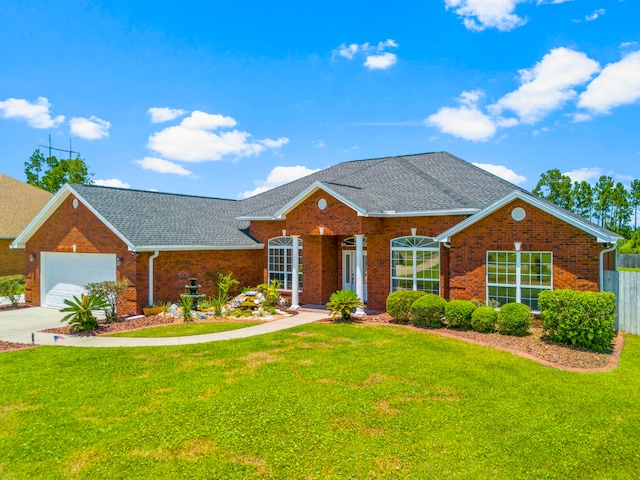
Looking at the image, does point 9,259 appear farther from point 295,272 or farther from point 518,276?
point 518,276

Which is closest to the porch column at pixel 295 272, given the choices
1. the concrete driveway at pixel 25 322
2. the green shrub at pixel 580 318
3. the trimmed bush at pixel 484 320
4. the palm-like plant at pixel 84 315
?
the palm-like plant at pixel 84 315

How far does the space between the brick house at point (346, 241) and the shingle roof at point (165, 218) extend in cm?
8

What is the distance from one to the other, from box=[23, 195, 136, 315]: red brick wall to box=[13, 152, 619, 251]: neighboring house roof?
18.3 inches

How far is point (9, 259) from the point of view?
26.2m

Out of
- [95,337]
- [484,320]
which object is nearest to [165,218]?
[95,337]

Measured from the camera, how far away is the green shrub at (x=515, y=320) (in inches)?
488

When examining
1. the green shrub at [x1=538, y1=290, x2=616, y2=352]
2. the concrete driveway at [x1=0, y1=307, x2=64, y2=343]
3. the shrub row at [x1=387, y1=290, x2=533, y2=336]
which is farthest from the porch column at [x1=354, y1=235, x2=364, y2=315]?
the concrete driveway at [x1=0, y1=307, x2=64, y2=343]

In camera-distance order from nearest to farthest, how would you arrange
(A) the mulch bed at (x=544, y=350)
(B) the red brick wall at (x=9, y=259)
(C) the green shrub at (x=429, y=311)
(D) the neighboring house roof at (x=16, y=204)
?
(A) the mulch bed at (x=544, y=350), (C) the green shrub at (x=429, y=311), (B) the red brick wall at (x=9, y=259), (D) the neighboring house roof at (x=16, y=204)

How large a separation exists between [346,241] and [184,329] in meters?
8.34

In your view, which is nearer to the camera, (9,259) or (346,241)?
(346,241)

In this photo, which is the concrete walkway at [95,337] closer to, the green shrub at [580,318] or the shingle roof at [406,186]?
the shingle roof at [406,186]

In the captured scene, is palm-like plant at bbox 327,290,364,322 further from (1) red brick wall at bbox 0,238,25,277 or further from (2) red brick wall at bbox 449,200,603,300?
(1) red brick wall at bbox 0,238,25,277

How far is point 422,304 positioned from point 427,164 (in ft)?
34.0

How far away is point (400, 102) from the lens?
774 inches
